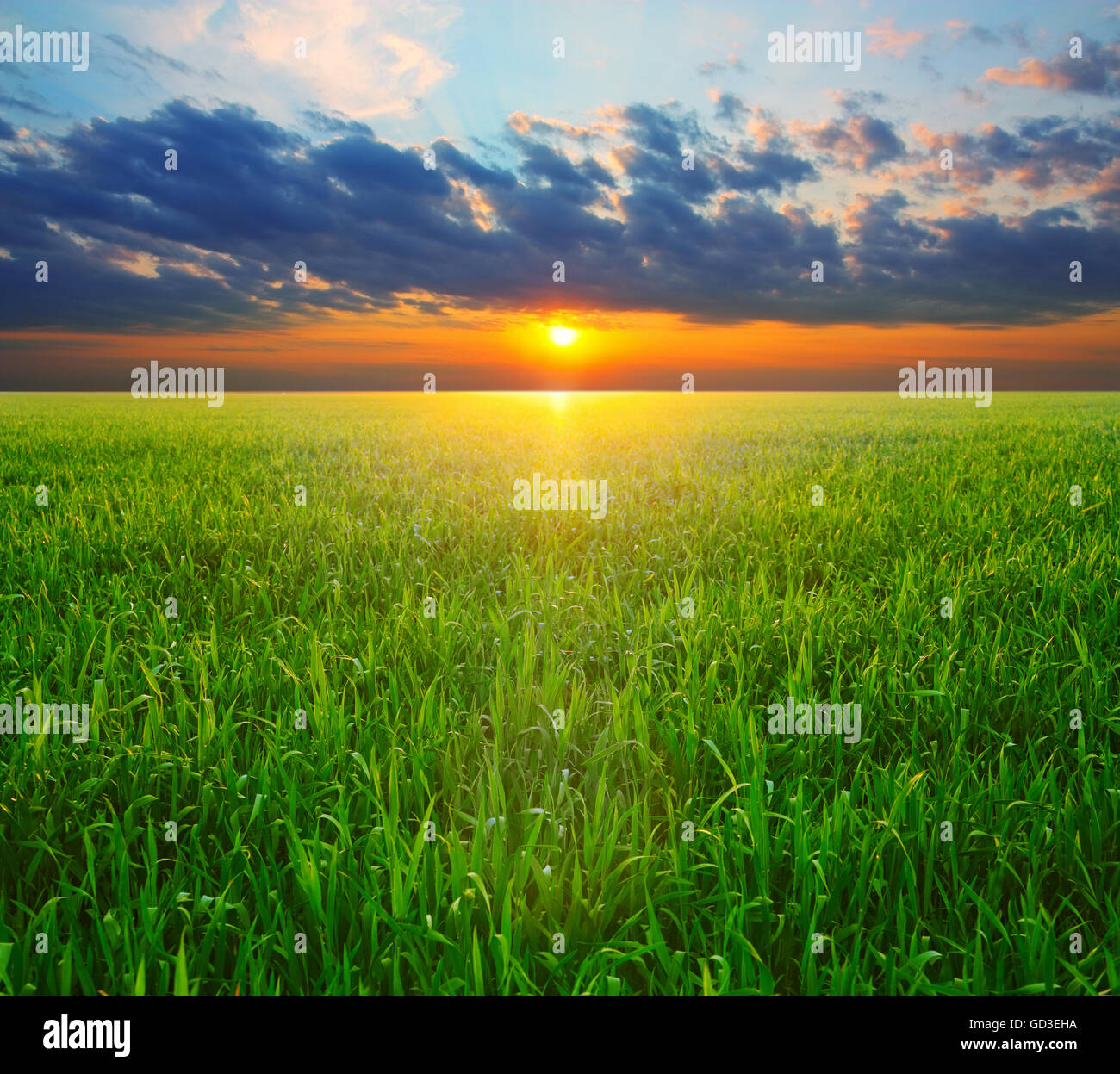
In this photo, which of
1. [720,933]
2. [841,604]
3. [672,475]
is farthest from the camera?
[672,475]

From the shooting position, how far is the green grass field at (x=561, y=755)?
2055mm

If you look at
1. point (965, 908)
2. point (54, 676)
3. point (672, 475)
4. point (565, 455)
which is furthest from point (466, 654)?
point (565, 455)

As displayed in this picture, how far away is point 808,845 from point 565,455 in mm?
9606

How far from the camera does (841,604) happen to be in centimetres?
458

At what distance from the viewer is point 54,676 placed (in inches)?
150

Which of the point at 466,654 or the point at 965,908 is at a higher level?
the point at 466,654

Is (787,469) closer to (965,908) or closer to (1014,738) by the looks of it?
(1014,738)

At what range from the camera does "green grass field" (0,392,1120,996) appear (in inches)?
80.9

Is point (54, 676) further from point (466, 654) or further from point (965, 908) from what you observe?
point (965, 908)

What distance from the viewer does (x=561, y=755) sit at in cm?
306
